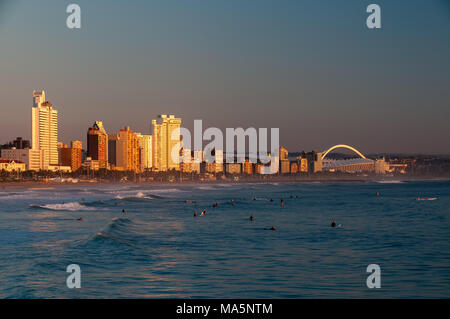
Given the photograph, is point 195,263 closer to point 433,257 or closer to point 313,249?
point 313,249

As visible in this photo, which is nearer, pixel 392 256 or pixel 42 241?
pixel 392 256

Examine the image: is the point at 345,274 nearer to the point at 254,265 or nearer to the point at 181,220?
the point at 254,265

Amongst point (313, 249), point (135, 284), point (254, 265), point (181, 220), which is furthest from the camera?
point (181, 220)
